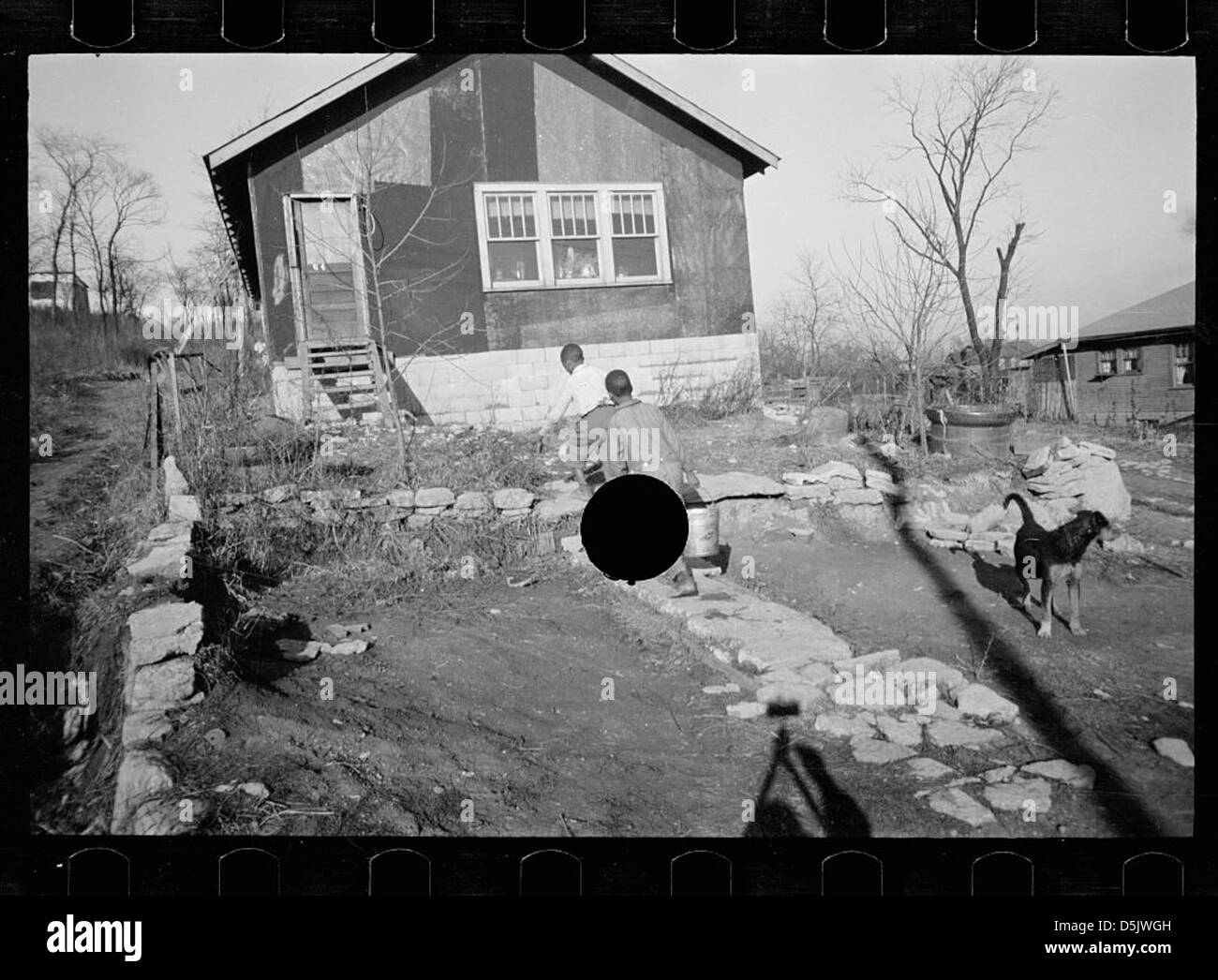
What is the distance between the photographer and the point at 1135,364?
191cm

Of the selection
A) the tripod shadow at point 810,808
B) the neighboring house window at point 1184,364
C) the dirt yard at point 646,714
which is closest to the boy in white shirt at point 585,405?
the dirt yard at point 646,714

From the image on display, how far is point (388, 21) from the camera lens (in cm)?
167

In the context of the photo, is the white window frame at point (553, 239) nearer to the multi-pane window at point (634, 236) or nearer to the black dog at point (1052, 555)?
the multi-pane window at point (634, 236)

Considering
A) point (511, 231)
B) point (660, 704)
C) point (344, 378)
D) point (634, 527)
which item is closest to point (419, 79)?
point (511, 231)

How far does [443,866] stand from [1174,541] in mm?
2272

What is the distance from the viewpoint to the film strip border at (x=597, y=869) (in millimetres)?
1750

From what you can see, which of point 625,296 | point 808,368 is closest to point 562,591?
point 625,296

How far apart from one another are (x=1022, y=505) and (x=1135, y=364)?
1.95ft

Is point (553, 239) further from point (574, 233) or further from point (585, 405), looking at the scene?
point (585, 405)

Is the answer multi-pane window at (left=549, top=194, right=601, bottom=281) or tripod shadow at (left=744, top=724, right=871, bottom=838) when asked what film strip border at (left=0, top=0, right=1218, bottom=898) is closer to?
tripod shadow at (left=744, top=724, right=871, bottom=838)

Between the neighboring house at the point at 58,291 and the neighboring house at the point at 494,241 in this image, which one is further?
the neighboring house at the point at 494,241

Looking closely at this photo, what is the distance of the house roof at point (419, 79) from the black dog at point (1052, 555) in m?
1.50

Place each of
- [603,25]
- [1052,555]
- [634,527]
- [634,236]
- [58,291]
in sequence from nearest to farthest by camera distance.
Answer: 1. [603,25]
2. [634,527]
3. [58,291]
4. [634,236]
5. [1052,555]

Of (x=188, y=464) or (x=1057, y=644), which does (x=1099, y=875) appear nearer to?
(x=1057, y=644)
